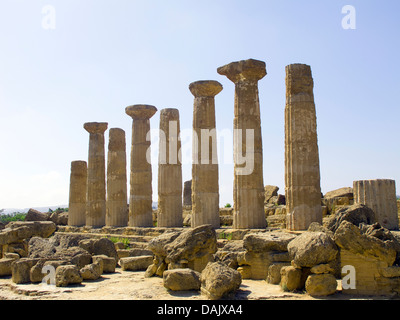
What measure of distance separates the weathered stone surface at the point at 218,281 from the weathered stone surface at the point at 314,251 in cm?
145

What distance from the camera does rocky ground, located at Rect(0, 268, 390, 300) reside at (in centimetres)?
1000

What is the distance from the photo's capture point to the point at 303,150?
15.7m

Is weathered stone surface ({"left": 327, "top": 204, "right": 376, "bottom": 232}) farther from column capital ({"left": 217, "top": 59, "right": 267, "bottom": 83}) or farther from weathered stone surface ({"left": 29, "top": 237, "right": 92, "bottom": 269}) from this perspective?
column capital ({"left": 217, "top": 59, "right": 267, "bottom": 83})

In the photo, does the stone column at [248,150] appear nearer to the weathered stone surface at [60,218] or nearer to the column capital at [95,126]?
the column capital at [95,126]

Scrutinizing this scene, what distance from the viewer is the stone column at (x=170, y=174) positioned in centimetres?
2103

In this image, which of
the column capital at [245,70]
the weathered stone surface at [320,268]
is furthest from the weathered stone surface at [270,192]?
the weathered stone surface at [320,268]

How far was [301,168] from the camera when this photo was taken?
51.7 feet

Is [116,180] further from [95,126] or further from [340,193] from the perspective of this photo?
[340,193]

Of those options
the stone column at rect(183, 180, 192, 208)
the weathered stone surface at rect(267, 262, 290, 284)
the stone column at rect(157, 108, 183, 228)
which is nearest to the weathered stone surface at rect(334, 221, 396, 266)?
the weathered stone surface at rect(267, 262, 290, 284)
